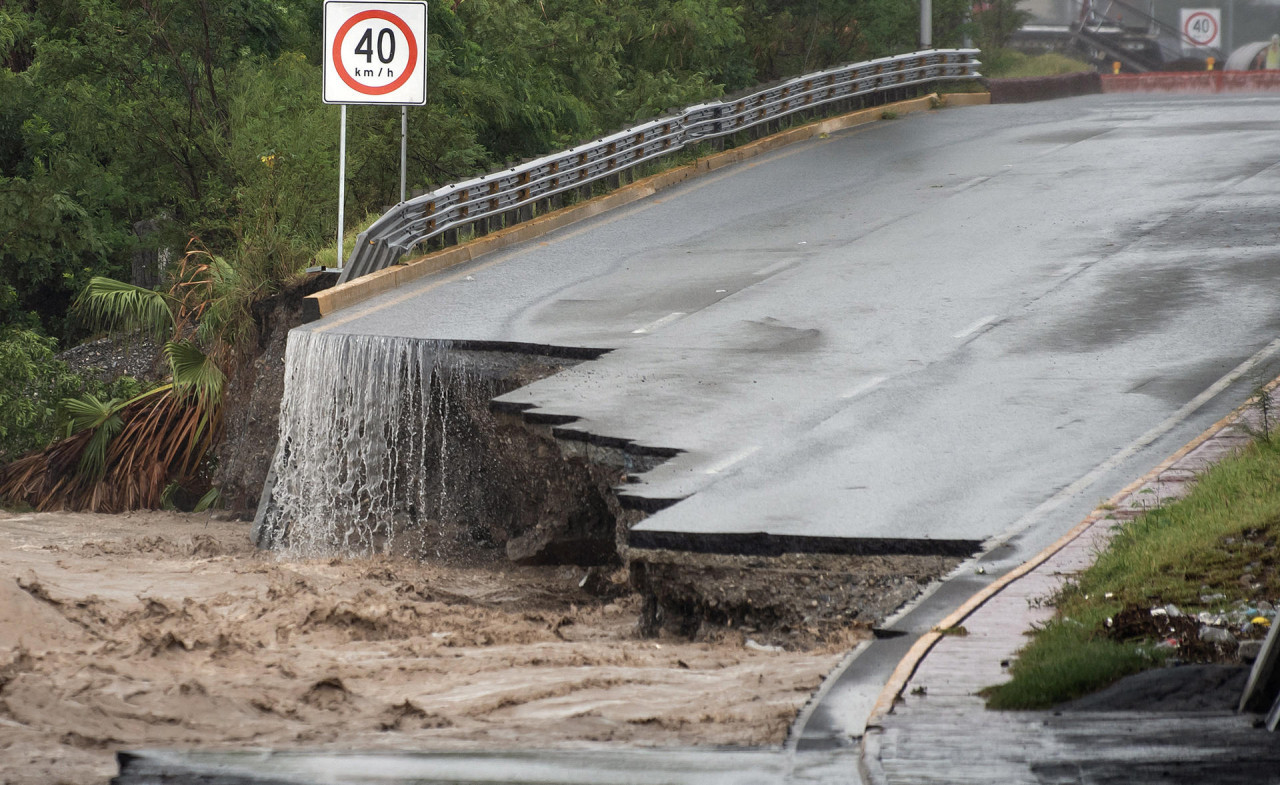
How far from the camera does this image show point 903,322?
49.9ft

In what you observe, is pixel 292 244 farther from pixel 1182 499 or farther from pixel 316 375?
pixel 1182 499

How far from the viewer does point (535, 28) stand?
2925 centimetres

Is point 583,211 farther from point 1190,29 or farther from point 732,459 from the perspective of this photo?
point 1190,29

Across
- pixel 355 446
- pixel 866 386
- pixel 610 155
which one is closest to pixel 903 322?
pixel 866 386

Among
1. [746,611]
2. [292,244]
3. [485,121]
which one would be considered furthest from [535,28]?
[746,611]

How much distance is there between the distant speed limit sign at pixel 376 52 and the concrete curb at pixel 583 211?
206 centimetres

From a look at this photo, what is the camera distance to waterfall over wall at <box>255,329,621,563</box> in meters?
14.2

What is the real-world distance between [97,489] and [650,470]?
10.3 metres

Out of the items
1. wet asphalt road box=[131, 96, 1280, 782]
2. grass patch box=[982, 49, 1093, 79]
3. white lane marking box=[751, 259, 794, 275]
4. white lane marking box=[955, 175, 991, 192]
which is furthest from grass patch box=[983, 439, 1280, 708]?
grass patch box=[982, 49, 1093, 79]

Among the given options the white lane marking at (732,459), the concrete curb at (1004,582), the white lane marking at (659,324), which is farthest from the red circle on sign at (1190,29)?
the white lane marking at (732,459)

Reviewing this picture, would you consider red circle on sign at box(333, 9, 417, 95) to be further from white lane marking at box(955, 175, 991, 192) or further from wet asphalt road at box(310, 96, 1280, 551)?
white lane marking at box(955, 175, 991, 192)

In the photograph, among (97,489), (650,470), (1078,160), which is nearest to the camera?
(650,470)

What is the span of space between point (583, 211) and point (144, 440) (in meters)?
6.86

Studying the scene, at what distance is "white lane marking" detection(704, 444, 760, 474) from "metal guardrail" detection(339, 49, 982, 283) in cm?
738
